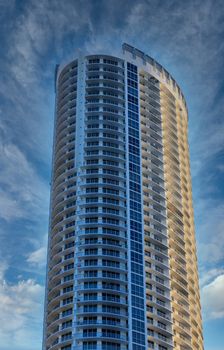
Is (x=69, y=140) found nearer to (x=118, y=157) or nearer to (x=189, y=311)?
(x=118, y=157)

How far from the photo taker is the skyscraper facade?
118875 mm

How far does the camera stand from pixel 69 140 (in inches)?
5669

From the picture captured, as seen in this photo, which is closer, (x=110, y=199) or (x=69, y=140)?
(x=110, y=199)

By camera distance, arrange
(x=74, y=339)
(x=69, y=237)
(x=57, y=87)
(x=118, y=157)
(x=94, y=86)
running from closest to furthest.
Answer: (x=74, y=339), (x=69, y=237), (x=118, y=157), (x=94, y=86), (x=57, y=87)

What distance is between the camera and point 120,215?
12950 cm

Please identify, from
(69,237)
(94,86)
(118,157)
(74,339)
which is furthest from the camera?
(94,86)

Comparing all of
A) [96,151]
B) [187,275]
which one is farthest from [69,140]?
[187,275]

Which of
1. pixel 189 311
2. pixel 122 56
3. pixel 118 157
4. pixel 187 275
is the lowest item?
pixel 189 311

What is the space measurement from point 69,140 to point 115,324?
1891 inches

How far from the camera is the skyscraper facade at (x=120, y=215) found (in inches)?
4680

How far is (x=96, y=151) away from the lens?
138875 millimetres

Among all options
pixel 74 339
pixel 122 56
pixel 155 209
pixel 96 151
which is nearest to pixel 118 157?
pixel 96 151

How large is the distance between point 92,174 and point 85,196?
19.2ft

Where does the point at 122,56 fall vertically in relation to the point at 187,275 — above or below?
above
